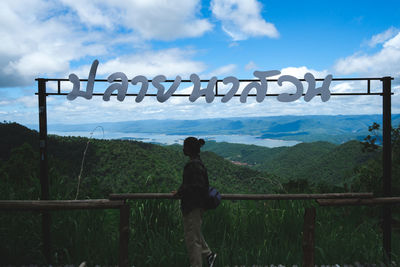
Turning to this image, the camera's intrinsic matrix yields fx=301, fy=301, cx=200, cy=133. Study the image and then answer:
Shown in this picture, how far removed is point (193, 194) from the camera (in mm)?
3426

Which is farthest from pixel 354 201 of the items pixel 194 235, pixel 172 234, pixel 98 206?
pixel 98 206

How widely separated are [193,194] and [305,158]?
35629 mm

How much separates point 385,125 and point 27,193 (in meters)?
5.99

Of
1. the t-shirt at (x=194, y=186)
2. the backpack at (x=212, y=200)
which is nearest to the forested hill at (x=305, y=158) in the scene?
the backpack at (x=212, y=200)

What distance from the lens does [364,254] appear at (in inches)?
173

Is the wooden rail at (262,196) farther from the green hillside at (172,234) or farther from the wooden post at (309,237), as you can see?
the green hillside at (172,234)

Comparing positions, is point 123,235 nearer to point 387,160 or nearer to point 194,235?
point 194,235

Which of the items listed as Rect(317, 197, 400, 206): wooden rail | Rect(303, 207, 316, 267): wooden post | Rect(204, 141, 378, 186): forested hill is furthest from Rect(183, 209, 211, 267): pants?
Rect(204, 141, 378, 186): forested hill

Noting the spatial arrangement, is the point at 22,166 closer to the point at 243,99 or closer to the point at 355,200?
the point at 243,99

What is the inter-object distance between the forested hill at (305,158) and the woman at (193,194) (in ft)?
48.4

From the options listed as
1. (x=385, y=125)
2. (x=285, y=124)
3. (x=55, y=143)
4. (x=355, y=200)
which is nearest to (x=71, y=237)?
(x=355, y=200)

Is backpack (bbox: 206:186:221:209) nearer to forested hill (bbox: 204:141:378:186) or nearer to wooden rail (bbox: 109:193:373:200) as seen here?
wooden rail (bbox: 109:193:373:200)

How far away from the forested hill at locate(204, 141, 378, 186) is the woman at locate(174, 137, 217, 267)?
581 inches

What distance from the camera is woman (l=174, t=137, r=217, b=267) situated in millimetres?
3418
